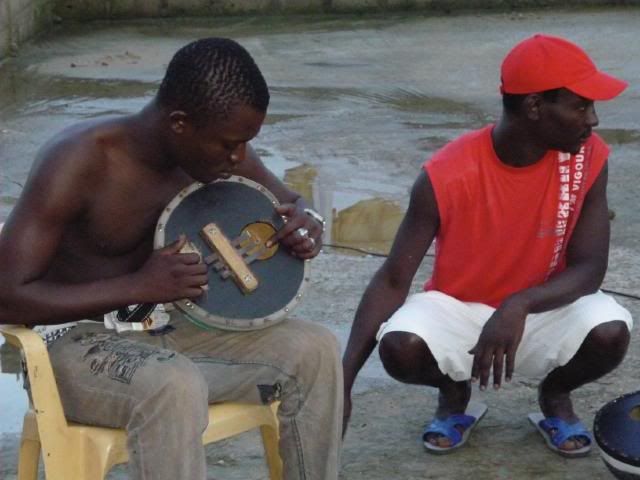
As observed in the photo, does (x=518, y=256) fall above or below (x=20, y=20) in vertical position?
above

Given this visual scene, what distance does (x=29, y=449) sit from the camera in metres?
3.17

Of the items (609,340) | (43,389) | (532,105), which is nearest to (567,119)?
(532,105)

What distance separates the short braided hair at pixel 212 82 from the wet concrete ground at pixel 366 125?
1.16 meters

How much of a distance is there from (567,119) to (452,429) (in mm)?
934

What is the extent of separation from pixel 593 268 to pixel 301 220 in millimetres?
932

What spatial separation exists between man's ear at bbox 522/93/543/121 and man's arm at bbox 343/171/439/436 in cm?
32

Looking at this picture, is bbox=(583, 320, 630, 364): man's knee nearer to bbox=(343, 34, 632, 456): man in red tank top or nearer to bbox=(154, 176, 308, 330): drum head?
bbox=(343, 34, 632, 456): man in red tank top

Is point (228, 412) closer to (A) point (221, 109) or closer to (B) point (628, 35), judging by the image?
(A) point (221, 109)

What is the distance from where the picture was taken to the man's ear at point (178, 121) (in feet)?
9.96

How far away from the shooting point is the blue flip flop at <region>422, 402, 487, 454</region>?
3861mm

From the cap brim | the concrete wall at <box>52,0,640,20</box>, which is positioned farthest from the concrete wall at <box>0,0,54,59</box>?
the cap brim

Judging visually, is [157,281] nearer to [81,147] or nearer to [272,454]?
[81,147]

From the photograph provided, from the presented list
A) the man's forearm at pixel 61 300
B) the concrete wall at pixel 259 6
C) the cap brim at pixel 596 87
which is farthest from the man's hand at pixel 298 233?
the concrete wall at pixel 259 6

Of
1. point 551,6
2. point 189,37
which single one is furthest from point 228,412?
point 551,6
